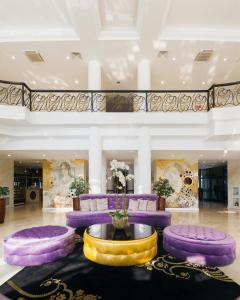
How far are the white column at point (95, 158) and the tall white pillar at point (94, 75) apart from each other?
2.03 m

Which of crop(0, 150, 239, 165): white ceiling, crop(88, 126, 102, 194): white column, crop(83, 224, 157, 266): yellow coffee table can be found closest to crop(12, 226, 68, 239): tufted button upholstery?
crop(83, 224, 157, 266): yellow coffee table

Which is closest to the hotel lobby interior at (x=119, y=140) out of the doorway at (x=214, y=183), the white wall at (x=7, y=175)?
the white wall at (x=7, y=175)

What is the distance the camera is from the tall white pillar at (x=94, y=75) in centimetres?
1002

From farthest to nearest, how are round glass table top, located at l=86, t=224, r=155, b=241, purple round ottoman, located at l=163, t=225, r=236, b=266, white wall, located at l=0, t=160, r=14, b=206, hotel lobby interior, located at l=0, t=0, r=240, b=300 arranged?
white wall, located at l=0, t=160, r=14, b=206 < round glass table top, located at l=86, t=224, r=155, b=241 < purple round ottoman, located at l=163, t=225, r=236, b=266 < hotel lobby interior, located at l=0, t=0, r=240, b=300

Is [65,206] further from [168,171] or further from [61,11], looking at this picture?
[61,11]

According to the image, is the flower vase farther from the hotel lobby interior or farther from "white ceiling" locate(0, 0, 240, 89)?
"white ceiling" locate(0, 0, 240, 89)

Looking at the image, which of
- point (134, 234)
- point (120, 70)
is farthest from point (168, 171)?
point (134, 234)

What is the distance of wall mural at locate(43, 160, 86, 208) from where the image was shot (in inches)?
496

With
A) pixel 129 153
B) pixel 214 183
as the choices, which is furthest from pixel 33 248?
pixel 214 183

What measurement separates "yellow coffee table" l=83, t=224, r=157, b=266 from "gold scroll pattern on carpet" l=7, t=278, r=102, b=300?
86cm

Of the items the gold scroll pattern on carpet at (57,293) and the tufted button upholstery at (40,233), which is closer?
the gold scroll pattern on carpet at (57,293)

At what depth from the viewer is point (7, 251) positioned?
468cm

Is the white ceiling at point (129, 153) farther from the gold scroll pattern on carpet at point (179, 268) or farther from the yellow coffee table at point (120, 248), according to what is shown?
the gold scroll pattern on carpet at point (179, 268)

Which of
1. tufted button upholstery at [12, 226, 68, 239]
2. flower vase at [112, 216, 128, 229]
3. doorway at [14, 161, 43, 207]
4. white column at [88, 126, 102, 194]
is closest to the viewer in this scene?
tufted button upholstery at [12, 226, 68, 239]
